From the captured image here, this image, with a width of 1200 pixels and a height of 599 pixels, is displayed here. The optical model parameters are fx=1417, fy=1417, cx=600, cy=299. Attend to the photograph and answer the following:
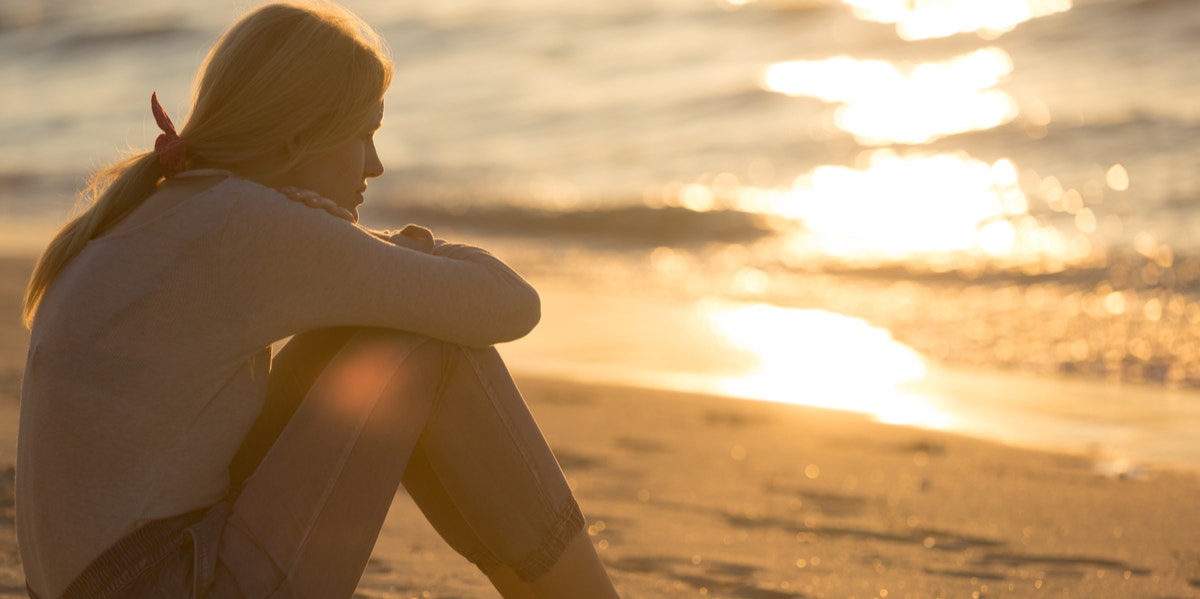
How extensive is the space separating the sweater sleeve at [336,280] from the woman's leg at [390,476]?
0.07m

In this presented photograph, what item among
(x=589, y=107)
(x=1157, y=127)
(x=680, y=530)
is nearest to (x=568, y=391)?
(x=680, y=530)

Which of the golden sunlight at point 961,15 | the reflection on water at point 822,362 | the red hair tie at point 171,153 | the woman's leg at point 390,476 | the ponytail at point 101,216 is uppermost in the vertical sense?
the golden sunlight at point 961,15

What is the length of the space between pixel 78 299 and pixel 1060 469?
3532 millimetres

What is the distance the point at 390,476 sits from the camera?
8.11 ft

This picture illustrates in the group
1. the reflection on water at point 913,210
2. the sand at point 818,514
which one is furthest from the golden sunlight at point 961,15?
the sand at point 818,514

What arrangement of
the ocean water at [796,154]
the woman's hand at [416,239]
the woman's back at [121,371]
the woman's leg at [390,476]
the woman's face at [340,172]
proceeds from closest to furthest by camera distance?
the woman's back at [121,371], the woman's leg at [390,476], the woman's face at [340,172], the woman's hand at [416,239], the ocean water at [796,154]

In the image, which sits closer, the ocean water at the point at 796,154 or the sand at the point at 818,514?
the sand at the point at 818,514

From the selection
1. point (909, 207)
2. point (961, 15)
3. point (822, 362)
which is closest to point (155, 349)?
point (822, 362)

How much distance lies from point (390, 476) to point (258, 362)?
302 mm

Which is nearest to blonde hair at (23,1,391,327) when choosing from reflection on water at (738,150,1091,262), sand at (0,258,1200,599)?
sand at (0,258,1200,599)

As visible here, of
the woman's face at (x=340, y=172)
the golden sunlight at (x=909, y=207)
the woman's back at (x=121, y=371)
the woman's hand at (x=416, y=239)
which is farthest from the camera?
the golden sunlight at (x=909, y=207)

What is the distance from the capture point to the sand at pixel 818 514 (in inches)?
142

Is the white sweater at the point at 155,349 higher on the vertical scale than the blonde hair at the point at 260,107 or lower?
lower

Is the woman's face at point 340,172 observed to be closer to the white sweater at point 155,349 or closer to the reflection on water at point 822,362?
the white sweater at point 155,349
